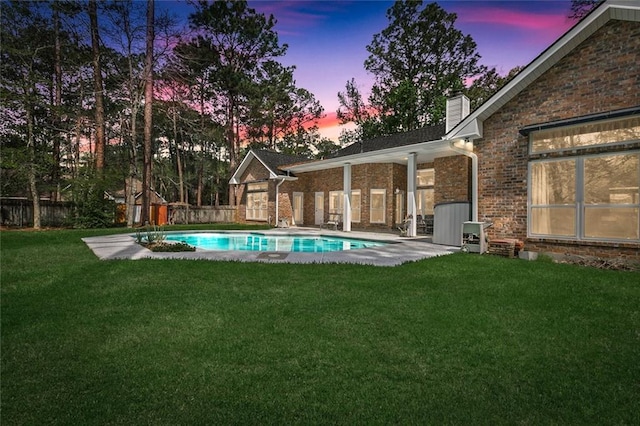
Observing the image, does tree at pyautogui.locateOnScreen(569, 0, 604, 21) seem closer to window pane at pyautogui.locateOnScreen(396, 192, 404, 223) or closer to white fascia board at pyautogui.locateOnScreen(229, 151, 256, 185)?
window pane at pyautogui.locateOnScreen(396, 192, 404, 223)

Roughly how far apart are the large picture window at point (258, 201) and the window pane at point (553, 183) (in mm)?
15641

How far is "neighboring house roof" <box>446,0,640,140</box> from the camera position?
677 cm

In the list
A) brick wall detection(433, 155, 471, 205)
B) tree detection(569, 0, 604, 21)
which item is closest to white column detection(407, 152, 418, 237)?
brick wall detection(433, 155, 471, 205)

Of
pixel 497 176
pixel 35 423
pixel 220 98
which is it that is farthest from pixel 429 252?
pixel 220 98

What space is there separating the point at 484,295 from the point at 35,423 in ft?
17.2

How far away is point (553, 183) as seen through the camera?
26.5 ft

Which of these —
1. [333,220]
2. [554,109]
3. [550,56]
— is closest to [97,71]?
[333,220]

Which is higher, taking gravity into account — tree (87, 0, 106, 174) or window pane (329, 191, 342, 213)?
tree (87, 0, 106, 174)

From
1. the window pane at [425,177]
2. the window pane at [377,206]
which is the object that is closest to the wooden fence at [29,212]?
the window pane at [377,206]

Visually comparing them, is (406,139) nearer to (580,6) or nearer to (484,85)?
(580,6)

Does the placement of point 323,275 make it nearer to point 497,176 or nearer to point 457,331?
point 457,331

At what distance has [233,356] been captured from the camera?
2.99 m

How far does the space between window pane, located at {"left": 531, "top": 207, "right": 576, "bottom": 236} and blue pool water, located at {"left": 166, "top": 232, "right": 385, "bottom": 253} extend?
190 inches

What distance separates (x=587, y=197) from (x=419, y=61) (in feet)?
93.5
